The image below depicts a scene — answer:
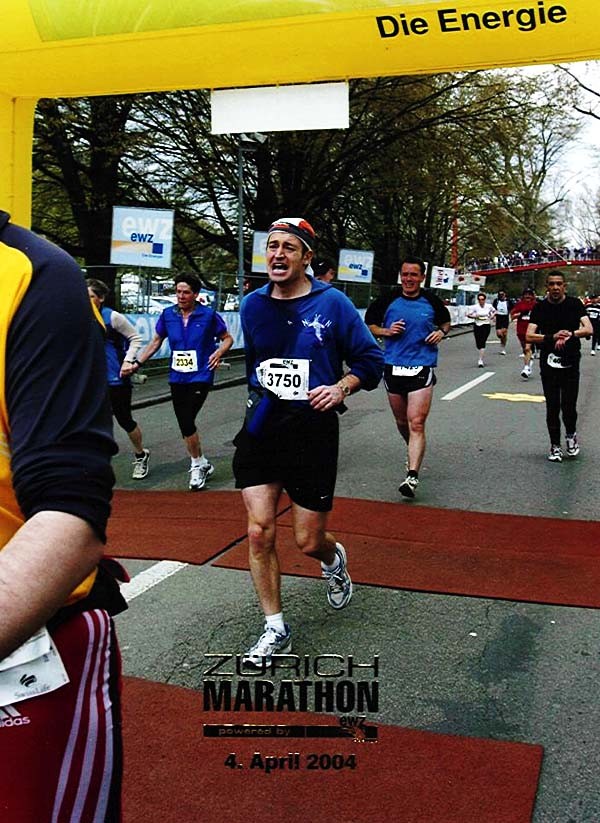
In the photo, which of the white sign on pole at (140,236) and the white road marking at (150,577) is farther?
the white sign on pole at (140,236)

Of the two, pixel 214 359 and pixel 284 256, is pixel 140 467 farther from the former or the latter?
pixel 284 256

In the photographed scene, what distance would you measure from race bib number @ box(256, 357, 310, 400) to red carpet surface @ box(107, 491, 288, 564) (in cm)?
183

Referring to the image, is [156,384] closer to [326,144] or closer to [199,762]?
[326,144]

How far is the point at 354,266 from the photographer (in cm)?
2830

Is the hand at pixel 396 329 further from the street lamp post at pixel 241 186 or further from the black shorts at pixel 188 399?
the street lamp post at pixel 241 186

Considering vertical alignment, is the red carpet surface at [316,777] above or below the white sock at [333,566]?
below

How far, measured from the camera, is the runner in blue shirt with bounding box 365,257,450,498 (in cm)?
763

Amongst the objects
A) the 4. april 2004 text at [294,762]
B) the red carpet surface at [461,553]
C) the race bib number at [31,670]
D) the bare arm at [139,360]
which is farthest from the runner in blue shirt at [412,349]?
the race bib number at [31,670]

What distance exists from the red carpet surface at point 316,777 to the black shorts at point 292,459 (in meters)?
1.07

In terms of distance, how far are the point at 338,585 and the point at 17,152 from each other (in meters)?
4.05

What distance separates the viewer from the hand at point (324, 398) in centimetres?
420

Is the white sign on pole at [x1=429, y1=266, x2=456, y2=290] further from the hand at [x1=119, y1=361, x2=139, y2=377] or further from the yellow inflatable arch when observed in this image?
the yellow inflatable arch

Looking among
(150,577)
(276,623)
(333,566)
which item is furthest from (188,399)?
(276,623)

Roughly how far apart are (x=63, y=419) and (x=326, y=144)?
23393mm
